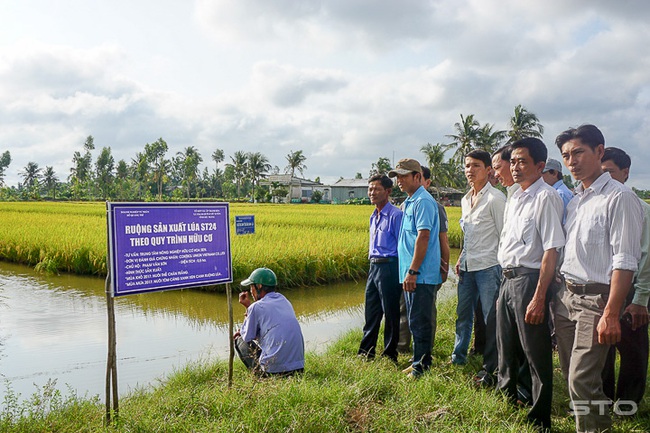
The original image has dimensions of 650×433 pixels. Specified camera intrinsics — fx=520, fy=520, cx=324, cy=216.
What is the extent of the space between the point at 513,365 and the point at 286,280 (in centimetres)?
577

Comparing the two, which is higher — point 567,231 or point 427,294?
Answer: point 567,231

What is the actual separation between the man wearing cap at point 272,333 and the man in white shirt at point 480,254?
1.31 m

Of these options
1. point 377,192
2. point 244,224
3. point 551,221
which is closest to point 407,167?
point 377,192

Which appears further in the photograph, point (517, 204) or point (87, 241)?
point (87, 241)

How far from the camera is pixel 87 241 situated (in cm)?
1050

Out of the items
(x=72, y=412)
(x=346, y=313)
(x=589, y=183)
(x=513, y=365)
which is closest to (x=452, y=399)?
(x=513, y=365)

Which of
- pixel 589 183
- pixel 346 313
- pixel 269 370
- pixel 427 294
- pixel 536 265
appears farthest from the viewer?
pixel 346 313

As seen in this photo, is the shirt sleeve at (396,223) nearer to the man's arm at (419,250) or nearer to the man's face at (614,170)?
the man's arm at (419,250)

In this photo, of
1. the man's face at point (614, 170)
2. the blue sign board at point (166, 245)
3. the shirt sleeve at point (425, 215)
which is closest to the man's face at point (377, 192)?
the shirt sleeve at point (425, 215)

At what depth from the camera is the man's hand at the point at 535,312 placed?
107 inches

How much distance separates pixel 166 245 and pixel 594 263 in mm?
2434

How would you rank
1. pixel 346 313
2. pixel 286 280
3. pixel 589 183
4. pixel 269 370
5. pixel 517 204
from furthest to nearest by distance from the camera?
1. pixel 286 280
2. pixel 346 313
3. pixel 269 370
4. pixel 517 204
5. pixel 589 183

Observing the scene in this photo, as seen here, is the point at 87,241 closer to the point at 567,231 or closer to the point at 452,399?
the point at 452,399

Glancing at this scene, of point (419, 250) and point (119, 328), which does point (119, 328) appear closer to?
point (119, 328)
